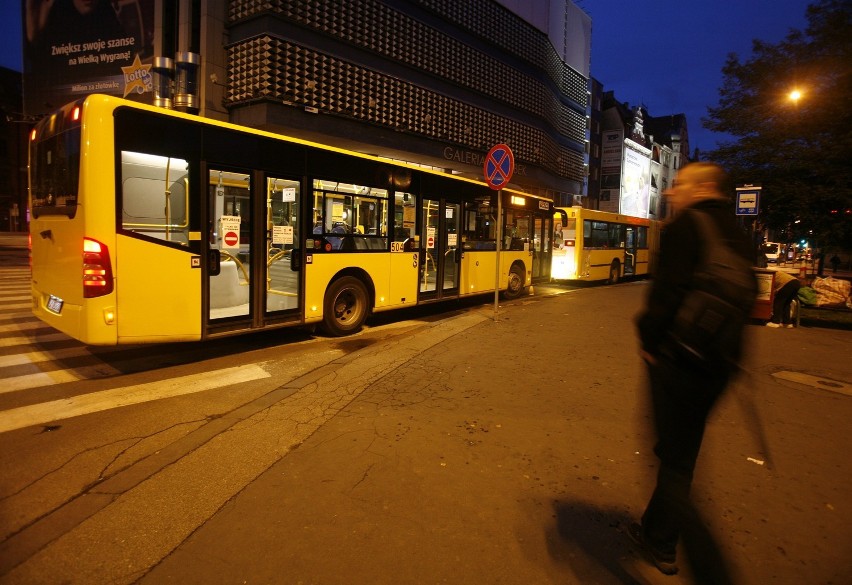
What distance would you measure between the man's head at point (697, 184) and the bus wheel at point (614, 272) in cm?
1941

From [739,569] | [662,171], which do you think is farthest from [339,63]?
[662,171]

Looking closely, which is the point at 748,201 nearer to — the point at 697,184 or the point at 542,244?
the point at 542,244

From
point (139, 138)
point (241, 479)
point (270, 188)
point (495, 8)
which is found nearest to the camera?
point (241, 479)

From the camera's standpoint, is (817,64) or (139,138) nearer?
(139,138)

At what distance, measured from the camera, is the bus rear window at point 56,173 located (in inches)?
220

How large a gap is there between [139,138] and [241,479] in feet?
13.7

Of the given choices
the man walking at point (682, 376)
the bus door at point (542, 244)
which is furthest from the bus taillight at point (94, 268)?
the bus door at point (542, 244)

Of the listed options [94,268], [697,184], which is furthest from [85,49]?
[697,184]

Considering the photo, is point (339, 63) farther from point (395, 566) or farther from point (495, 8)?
point (395, 566)

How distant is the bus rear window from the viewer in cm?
559

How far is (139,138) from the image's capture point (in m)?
5.74

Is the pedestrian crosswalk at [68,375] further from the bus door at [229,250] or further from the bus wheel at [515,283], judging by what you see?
the bus wheel at [515,283]

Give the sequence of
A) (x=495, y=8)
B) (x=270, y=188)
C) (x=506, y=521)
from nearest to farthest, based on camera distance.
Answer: (x=506, y=521) → (x=270, y=188) → (x=495, y=8)

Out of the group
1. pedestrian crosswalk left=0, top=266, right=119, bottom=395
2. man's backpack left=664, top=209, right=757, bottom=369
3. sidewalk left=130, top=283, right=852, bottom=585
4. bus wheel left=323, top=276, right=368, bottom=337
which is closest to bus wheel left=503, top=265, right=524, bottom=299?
bus wheel left=323, top=276, right=368, bottom=337
